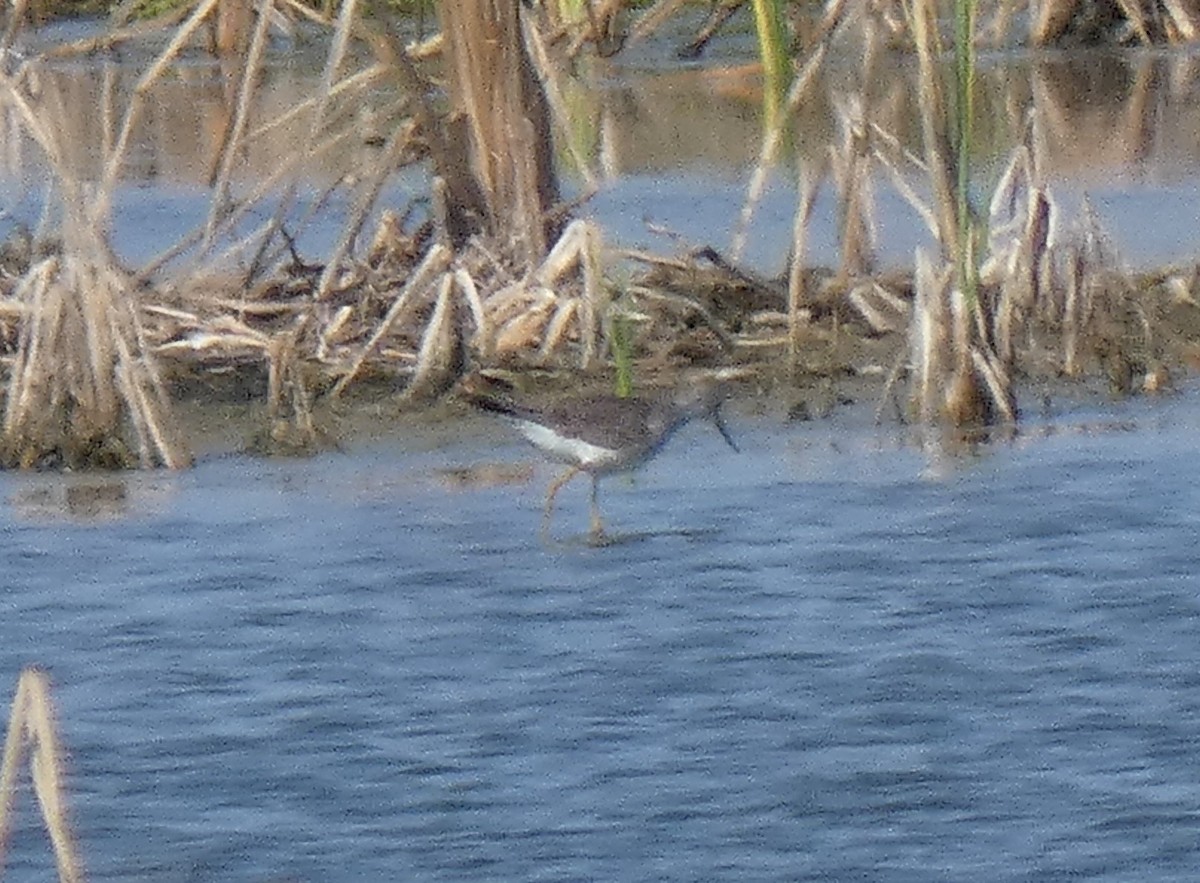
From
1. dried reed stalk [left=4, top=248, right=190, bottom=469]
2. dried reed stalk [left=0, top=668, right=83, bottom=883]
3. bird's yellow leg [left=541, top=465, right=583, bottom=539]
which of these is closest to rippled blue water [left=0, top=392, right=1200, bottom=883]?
bird's yellow leg [left=541, top=465, right=583, bottom=539]

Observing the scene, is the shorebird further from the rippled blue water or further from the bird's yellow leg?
the rippled blue water

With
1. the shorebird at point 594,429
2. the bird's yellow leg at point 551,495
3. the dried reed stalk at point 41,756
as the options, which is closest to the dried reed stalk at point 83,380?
the shorebird at point 594,429

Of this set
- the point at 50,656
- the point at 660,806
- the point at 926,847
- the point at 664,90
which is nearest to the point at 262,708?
the point at 50,656

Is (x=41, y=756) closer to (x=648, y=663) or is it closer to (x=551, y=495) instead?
(x=648, y=663)

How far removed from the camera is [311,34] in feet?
84.0

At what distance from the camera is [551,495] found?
9547 millimetres

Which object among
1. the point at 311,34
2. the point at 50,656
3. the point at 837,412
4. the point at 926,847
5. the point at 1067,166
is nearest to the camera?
the point at 926,847

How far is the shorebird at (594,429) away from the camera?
371 inches

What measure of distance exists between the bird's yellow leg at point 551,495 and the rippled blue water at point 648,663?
4cm

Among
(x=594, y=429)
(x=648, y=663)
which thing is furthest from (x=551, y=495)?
(x=648, y=663)

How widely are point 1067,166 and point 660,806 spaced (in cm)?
1066

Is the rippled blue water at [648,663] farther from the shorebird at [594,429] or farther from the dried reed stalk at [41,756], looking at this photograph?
the dried reed stalk at [41,756]

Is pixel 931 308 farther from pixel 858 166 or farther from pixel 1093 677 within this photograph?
pixel 1093 677

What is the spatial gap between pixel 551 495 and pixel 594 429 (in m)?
0.28
